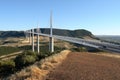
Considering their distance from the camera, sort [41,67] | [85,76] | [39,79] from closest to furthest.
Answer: [39,79] < [85,76] < [41,67]

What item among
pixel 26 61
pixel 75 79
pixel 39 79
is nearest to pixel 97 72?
pixel 75 79

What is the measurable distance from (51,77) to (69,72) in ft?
7.31

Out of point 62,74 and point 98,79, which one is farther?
point 62,74

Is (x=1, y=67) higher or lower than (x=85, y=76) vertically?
lower

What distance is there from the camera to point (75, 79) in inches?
711

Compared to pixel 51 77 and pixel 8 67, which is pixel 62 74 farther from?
pixel 8 67

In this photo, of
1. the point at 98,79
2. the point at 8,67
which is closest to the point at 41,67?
the point at 98,79

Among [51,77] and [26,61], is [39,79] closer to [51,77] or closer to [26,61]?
[51,77]

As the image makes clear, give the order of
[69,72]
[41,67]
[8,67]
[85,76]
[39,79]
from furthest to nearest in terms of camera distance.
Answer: [8,67]
[41,67]
[69,72]
[85,76]
[39,79]

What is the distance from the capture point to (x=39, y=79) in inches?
706

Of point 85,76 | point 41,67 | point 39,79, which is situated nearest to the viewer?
point 39,79

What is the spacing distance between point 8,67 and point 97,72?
17495mm

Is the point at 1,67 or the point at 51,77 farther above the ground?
the point at 51,77

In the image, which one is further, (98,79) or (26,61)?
(26,61)
